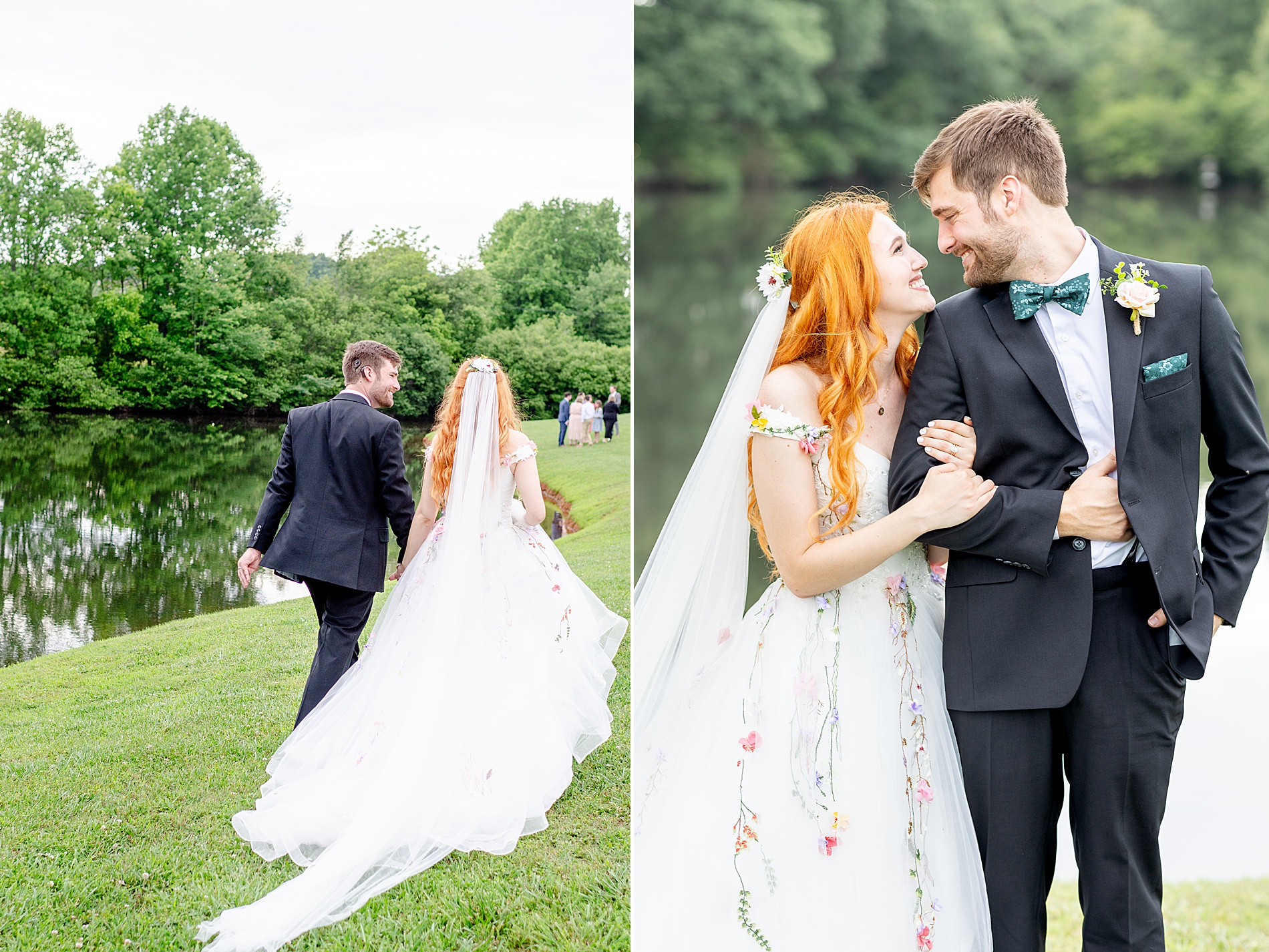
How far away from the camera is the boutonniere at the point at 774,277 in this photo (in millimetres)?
2086

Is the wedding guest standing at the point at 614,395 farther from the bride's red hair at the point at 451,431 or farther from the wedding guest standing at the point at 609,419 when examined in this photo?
the bride's red hair at the point at 451,431

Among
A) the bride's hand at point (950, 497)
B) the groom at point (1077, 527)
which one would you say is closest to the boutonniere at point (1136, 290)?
the groom at point (1077, 527)

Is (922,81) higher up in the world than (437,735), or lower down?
higher up

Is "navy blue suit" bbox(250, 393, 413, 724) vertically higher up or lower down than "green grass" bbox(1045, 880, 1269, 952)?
higher up

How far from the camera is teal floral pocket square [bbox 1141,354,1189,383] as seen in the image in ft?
5.50

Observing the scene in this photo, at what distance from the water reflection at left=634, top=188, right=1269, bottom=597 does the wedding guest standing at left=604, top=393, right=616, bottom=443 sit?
91 centimetres

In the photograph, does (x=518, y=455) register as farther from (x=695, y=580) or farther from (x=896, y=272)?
(x=896, y=272)

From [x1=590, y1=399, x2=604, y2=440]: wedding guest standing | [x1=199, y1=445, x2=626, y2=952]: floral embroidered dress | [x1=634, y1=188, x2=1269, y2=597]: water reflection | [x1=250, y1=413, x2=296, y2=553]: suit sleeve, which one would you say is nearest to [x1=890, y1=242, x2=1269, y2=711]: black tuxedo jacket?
[x1=199, y1=445, x2=626, y2=952]: floral embroidered dress

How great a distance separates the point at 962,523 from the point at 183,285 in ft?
30.9

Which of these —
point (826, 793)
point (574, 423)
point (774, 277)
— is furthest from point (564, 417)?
point (826, 793)

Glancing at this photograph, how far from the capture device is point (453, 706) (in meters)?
3.20

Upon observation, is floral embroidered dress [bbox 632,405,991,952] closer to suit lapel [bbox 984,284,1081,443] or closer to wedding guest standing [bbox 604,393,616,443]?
suit lapel [bbox 984,284,1081,443]

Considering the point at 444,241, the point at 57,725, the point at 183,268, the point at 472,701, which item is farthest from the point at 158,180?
the point at 472,701

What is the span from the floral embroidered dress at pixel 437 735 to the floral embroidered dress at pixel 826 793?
1.04 meters
